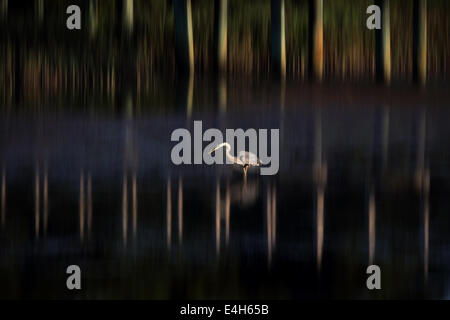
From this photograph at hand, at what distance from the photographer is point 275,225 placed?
38.0 ft

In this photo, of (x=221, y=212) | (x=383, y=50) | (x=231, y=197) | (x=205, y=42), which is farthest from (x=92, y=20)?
(x=221, y=212)

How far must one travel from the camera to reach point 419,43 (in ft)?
108

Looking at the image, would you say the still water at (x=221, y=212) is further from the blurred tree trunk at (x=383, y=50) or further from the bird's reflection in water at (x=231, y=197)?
the blurred tree trunk at (x=383, y=50)

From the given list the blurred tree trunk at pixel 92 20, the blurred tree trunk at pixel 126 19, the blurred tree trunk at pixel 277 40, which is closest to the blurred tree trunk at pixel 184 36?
the blurred tree trunk at pixel 126 19

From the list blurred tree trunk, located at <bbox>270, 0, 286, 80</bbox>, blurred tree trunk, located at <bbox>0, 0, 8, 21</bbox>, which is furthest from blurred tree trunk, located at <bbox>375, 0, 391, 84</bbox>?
blurred tree trunk, located at <bbox>0, 0, 8, 21</bbox>

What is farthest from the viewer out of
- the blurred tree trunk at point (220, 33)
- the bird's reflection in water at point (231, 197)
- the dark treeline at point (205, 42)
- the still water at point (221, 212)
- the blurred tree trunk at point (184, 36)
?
the blurred tree trunk at point (184, 36)

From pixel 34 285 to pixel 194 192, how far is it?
423 centimetres

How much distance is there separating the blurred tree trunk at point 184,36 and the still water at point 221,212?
48.4 feet

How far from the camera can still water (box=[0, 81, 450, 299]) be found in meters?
9.55

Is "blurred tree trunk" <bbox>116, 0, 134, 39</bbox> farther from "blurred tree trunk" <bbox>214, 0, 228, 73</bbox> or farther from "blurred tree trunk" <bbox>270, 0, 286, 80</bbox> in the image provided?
"blurred tree trunk" <bbox>270, 0, 286, 80</bbox>

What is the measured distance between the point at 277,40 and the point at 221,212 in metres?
22.5

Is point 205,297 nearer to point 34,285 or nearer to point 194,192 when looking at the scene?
point 34,285

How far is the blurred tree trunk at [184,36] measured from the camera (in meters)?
35.2
